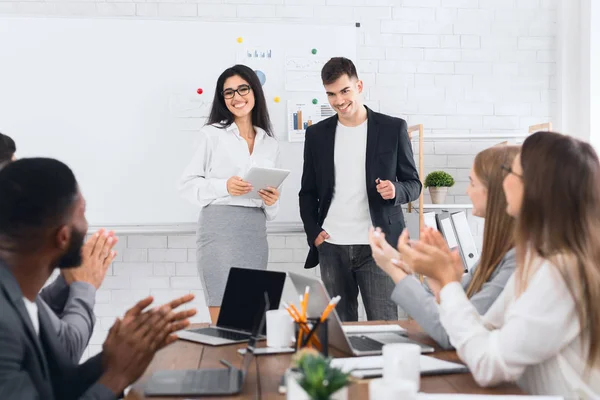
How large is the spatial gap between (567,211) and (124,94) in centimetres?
300

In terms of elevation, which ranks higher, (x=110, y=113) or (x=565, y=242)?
(x=110, y=113)

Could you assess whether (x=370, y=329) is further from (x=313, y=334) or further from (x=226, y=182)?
(x=226, y=182)

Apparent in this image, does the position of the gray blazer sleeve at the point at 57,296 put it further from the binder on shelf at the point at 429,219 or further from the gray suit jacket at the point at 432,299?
the binder on shelf at the point at 429,219

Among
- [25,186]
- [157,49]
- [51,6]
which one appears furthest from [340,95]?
[25,186]

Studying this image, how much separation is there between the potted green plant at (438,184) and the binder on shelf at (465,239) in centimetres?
13

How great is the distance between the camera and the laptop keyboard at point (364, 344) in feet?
5.86

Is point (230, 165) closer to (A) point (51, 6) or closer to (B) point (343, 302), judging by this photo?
(B) point (343, 302)

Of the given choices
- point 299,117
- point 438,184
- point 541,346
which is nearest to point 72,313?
point 541,346

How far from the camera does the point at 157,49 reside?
399 centimetres

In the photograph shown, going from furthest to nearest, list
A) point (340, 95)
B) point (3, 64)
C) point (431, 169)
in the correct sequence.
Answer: point (431, 169), point (3, 64), point (340, 95)

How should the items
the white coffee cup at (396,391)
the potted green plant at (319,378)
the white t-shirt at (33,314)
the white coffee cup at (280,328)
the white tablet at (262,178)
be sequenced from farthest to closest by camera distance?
the white tablet at (262,178)
the white coffee cup at (280,328)
the white t-shirt at (33,314)
the white coffee cup at (396,391)
the potted green plant at (319,378)

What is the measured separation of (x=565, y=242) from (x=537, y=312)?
17cm

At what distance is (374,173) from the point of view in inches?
131

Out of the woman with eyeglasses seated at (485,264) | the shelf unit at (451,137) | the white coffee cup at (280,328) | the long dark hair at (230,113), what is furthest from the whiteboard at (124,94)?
the white coffee cup at (280,328)
